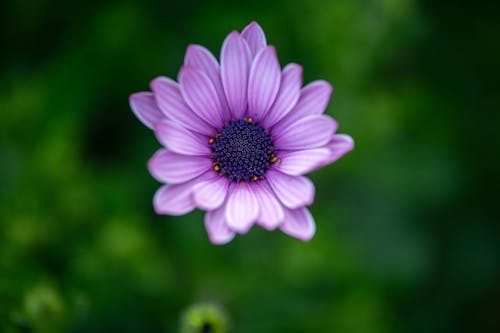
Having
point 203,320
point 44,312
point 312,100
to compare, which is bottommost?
point 44,312

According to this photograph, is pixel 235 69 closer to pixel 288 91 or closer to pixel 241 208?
pixel 288 91

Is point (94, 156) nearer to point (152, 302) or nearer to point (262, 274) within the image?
point (152, 302)

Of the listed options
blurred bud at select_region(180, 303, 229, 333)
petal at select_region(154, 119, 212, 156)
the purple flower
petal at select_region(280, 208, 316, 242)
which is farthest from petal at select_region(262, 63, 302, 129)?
blurred bud at select_region(180, 303, 229, 333)

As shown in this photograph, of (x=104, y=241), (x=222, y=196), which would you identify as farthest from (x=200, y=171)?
(x=104, y=241)

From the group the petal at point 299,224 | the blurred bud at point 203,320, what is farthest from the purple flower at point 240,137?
the blurred bud at point 203,320

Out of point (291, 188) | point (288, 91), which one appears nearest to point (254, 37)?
point (288, 91)

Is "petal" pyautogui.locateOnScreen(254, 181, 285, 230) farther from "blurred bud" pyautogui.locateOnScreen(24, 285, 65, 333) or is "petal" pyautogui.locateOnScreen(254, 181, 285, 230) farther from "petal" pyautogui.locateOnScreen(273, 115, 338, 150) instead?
"blurred bud" pyautogui.locateOnScreen(24, 285, 65, 333)
